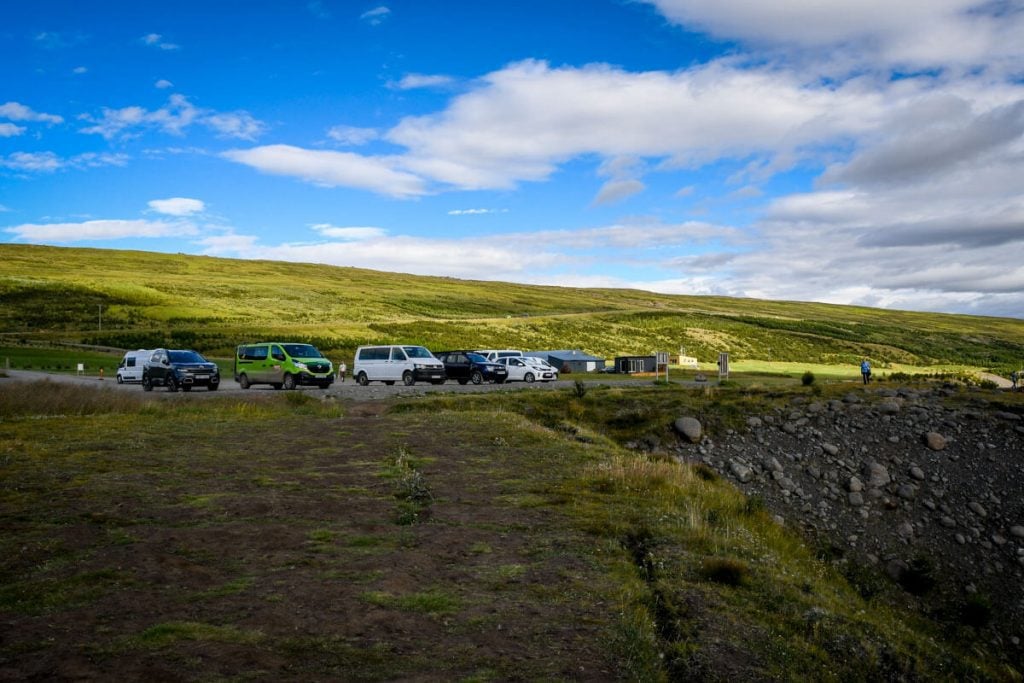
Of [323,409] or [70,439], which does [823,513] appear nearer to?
[323,409]

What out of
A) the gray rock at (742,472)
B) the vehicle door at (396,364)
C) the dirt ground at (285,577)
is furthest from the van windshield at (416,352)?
the dirt ground at (285,577)

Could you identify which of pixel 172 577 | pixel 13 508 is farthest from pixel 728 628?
pixel 13 508

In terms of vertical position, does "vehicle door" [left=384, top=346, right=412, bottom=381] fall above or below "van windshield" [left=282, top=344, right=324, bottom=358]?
below

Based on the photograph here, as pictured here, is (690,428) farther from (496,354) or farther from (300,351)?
(496,354)

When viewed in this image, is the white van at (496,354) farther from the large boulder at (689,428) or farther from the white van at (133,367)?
the large boulder at (689,428)

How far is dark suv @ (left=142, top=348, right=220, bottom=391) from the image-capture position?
3219 cm

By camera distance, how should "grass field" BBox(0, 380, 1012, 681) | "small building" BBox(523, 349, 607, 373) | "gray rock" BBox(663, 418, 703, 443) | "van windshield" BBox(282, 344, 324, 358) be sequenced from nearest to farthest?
"grass field" BBox(0, 380, 1012, 681) → "gray rock" BBox(663, 418, 703, 443) → "van windshield" BBox(282, 344, 324, 358) → "small building" BBox(523, 349, 607, 373)

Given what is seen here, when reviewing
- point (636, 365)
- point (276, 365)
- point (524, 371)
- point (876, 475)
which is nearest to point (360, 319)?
point (636, 365)

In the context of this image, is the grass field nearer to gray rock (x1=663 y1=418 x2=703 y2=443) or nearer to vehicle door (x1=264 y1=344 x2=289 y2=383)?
gray rock (x1=663 y1=418 x2=703 y2=443)

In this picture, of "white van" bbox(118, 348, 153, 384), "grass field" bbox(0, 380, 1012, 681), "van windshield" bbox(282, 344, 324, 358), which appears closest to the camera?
"grass field" bbox(0, 380, 1012, 681)

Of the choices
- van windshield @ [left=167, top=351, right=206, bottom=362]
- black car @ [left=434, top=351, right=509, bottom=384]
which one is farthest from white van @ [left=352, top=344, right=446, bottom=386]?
van windshield @ [left=167, top=351, right=206, bottom=362]

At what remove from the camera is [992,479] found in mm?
16906

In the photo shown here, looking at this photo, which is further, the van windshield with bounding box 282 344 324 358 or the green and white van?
the van windshield with bounding box 282 344 324 358

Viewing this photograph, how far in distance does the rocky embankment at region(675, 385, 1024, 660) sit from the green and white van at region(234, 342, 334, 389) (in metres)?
18.4
